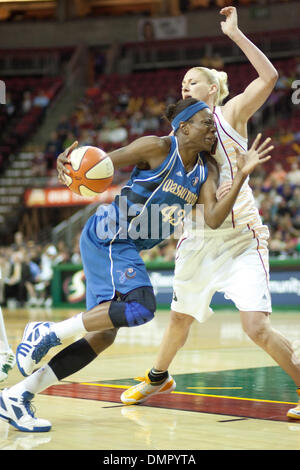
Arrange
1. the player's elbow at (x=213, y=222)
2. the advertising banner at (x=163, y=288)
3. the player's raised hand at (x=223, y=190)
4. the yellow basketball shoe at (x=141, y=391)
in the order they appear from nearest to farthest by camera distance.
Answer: the player's elbow at (x=213, y=222), the player's raised hand at (x=223, y=190), the yellow basketball shoe at (x=141, y=391), the advertising banner at (x=163, y=288)

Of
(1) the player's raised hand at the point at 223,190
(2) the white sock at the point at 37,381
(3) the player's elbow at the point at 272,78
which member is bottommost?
(2) the white sock at the point at 37,381

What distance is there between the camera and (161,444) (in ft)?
12.4

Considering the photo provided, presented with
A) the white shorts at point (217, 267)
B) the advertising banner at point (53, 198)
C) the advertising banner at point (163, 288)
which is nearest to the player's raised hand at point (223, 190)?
the white shorts at point (217, 267)

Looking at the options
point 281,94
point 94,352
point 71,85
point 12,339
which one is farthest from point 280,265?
point 71,85

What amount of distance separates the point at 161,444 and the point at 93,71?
26.6m

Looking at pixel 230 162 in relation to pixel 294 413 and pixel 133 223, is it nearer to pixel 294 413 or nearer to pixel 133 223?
pixel 133 223

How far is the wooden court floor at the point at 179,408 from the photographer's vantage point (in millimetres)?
3889

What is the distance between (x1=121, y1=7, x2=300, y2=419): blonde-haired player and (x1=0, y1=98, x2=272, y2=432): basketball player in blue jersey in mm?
257

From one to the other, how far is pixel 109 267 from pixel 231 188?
85cm

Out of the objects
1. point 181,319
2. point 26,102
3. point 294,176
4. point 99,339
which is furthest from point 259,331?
point 26,102

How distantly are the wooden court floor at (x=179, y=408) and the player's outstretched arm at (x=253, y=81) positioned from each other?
6.26 ft

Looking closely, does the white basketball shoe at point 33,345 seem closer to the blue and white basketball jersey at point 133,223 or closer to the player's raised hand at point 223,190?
the blue and white basketball jersey at point 133,223

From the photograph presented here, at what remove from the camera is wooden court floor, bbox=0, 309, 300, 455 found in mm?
3889

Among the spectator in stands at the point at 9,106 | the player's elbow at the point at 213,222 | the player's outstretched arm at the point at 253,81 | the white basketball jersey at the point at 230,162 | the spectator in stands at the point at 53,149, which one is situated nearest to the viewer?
the player's elbow at the point at 213,222
